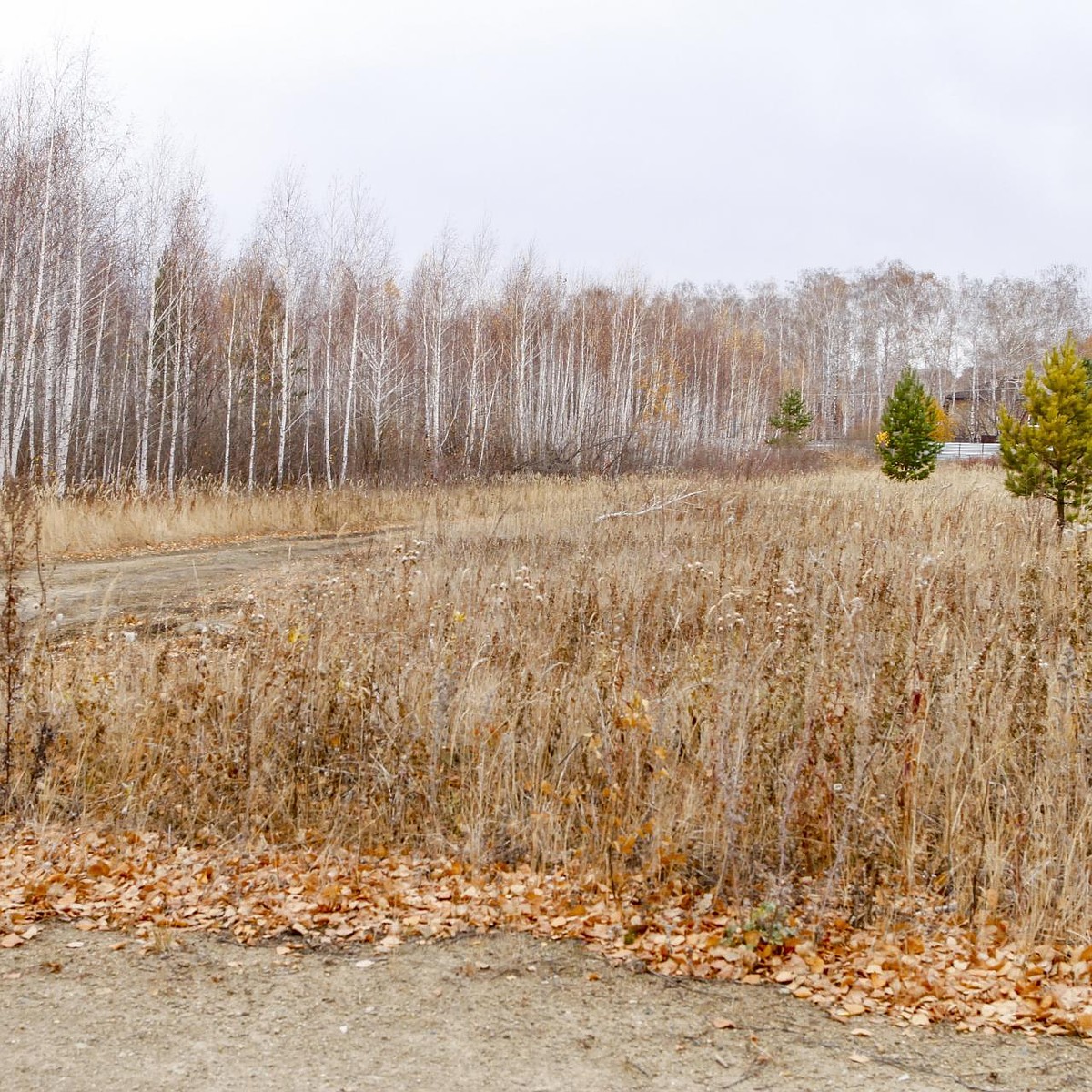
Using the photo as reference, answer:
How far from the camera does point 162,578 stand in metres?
10.7

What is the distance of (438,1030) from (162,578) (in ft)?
28.5

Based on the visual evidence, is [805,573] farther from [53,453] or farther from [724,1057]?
[53,453]

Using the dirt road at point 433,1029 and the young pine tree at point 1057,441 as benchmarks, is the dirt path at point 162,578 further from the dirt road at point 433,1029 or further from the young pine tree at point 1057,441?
the young pine tree at point 1057,441

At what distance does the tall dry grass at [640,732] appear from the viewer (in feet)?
13.4

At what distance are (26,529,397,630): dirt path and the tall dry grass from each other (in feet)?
4.32

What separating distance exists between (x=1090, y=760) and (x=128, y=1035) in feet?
13.5

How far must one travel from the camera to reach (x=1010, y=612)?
6898mm

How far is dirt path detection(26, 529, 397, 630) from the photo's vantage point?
8555 mm

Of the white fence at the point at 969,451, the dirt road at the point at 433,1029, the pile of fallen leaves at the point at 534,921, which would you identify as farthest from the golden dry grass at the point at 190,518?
the white fence at the point at 969,451

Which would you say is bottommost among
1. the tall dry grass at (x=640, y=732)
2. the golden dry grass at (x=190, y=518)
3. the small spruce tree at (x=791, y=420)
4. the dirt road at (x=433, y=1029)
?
the dirt road at (x=433, y=1029)

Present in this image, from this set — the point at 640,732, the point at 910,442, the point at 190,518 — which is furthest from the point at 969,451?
the point at 640,732

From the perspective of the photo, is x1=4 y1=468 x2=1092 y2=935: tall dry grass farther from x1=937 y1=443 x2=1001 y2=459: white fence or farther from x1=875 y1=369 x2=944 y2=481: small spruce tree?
x1=937 y1=443 x2=1001 y2=459: white fence

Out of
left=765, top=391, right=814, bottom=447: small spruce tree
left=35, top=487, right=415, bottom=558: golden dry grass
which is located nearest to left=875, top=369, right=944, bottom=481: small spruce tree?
left=765, top=391, right=814, bottom=447: small spruce tree

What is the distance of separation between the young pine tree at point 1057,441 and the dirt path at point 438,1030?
11198mm
